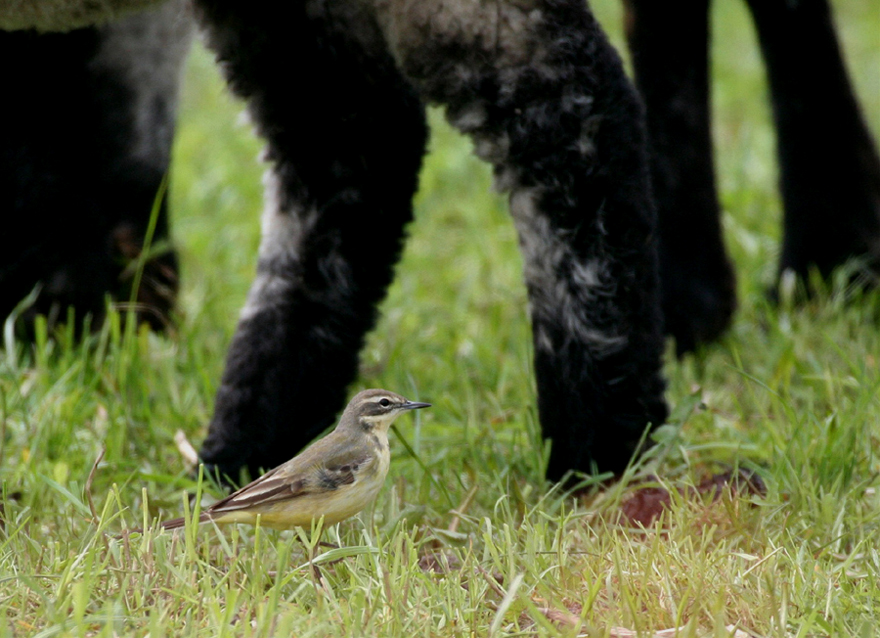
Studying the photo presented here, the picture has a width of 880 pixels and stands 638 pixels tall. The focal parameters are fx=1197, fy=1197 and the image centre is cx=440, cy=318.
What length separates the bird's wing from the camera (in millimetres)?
2648

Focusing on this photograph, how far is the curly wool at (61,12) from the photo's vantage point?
284cm

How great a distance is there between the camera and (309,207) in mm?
3432

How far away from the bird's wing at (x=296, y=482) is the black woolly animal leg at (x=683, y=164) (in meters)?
1.86

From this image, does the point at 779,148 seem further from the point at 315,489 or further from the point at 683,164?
the point at 315,489

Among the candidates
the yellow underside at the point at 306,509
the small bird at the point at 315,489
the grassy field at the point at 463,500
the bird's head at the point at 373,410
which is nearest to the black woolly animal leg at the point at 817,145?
the grassy field at the point at 463,500

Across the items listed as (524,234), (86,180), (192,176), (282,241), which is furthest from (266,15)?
(192,176)

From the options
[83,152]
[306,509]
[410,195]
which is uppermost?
[83,152]

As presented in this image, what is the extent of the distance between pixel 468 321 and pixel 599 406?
180cm

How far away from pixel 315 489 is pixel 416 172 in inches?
45.4

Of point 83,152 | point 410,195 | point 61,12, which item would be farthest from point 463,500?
point 83,152

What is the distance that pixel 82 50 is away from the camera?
3895mm

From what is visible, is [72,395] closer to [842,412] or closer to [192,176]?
[842,412]

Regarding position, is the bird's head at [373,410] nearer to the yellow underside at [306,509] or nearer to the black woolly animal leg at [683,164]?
the yellow underside at [306,509]

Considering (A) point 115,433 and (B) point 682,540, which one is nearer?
(B) point 682,540
